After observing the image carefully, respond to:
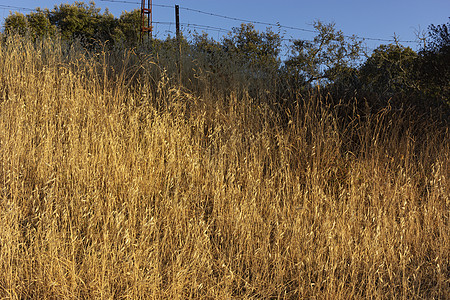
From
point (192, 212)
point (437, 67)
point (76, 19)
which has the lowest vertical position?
point (192, 212)

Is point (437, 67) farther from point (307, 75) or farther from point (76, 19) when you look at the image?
point (76, 19)

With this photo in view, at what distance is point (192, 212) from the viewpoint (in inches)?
132

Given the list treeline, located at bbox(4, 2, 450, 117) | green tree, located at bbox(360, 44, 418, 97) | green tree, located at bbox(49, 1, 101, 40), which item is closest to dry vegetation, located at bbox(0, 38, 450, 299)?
treeline, located at bbox(4, 2, 450, 117)

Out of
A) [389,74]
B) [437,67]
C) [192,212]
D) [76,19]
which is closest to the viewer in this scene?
[192,212]

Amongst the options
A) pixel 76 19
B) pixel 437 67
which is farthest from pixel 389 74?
pixel 76 19

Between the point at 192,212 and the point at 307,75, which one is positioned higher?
the point at 307,75

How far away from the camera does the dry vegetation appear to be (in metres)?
2.37

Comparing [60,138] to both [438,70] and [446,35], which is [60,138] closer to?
Result: [438,70]

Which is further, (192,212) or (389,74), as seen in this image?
(389,74)

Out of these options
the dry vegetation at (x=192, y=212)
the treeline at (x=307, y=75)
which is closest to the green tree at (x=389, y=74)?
the treeline at (x=307, y=75)

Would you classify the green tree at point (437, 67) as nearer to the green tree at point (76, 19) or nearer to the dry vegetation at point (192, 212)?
the dry vegetation at point (192, 212)

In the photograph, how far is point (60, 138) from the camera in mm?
4102

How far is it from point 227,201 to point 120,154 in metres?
1.29

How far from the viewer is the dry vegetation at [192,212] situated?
7.79 ft
